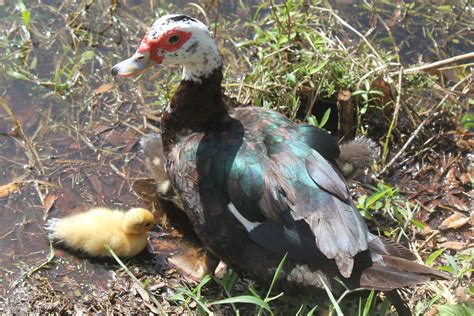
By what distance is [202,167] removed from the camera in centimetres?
359

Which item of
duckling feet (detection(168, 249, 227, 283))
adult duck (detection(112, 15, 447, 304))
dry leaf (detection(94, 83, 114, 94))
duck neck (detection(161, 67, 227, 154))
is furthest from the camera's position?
dry leaf (detection(94, 83, 114, 94))

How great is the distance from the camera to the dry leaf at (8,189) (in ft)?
14.0

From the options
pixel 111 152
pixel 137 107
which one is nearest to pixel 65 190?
pixel 111 152

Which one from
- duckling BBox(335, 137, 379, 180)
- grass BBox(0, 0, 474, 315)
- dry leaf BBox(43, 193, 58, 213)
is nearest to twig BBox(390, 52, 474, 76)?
grass BBox(0, 0, 474, 315)

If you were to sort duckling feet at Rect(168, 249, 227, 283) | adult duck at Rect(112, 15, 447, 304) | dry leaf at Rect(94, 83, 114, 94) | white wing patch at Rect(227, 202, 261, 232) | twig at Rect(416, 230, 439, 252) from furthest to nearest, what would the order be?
dry leaf at Rect(94, 83, 114, 94), twig at Rect(416, 230, 439, 252), duckling feet at Rect(168, 249, 227, 283), white wing patch at Rect(227, 202, 261, 232), adult duck at Rect(112, 15, 447, 304)

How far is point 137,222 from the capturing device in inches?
152

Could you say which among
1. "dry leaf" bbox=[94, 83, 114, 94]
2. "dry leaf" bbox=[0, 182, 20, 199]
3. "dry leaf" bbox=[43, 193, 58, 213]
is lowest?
"dry leaf" bbox=[43, 193, 58, 213]

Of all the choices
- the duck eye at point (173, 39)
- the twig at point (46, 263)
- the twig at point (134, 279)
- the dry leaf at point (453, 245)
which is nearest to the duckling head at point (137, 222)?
the twig at point (134, 279)

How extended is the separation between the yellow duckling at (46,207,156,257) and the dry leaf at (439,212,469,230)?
1.70 meters

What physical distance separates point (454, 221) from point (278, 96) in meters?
1.32

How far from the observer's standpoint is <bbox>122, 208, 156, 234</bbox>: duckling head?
12.6 ft

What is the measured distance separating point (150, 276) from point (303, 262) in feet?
3.09

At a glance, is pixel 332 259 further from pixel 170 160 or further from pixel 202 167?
pixel 170 160

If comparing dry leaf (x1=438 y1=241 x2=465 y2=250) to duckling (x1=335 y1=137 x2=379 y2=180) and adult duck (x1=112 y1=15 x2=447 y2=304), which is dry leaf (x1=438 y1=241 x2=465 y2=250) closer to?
duckling (x1=335 y1=137 x2=379 y2=180)
